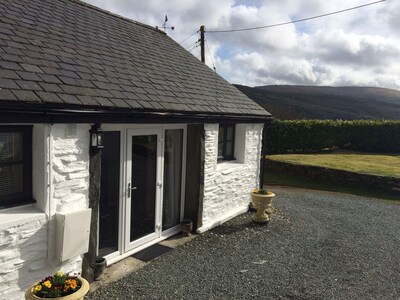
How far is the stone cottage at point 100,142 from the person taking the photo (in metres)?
4.43

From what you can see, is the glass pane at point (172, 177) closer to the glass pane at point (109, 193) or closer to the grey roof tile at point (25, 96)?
the glass pane at point (109, 193)

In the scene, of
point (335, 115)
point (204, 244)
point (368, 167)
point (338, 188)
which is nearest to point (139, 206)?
point (204, 244)

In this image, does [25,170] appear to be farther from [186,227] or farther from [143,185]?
[186,227]

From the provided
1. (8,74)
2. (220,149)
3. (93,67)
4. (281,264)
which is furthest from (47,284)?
(220,149)

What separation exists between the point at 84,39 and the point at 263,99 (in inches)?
1353

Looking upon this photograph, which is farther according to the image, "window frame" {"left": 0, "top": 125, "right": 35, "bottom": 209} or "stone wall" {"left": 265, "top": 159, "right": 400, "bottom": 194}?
"stone wall" {"left": 265, "top": 159, "right": 400, "bottom": 194}

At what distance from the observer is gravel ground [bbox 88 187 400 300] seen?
213 inches

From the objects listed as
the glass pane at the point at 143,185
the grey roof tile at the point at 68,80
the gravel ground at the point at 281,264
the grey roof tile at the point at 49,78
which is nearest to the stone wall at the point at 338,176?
the gravel ground at the point at 281,264

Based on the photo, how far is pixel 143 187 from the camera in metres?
6.82

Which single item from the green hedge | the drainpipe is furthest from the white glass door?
the green hedge

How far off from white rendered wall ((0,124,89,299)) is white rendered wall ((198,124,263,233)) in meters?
3.60

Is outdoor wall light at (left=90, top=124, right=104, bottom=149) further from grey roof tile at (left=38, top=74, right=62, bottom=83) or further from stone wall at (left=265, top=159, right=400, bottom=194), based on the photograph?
stone wall at (left=265, top=159, right=400, bottom=194)

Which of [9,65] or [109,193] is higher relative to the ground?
[9,65]

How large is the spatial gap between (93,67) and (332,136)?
19.9 m
